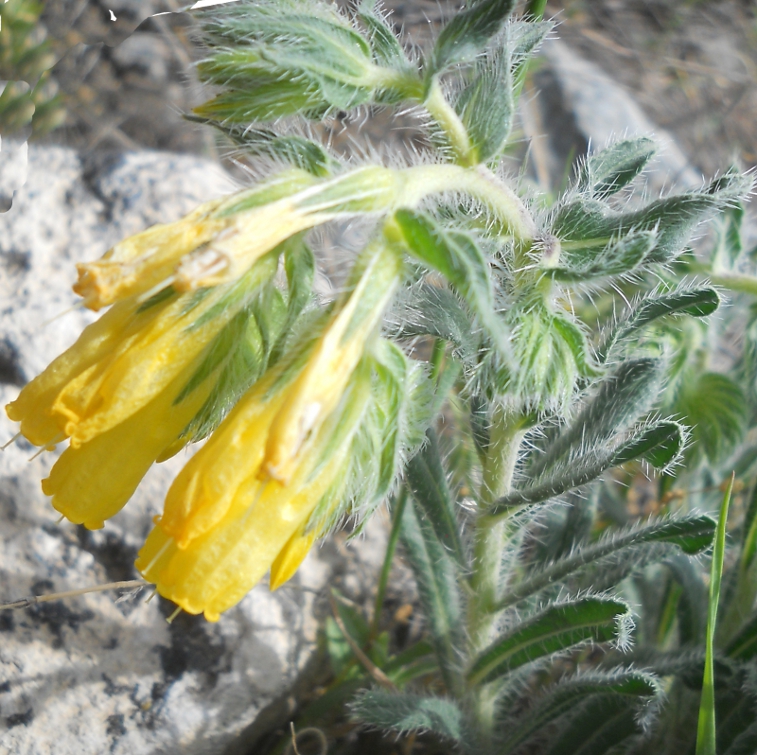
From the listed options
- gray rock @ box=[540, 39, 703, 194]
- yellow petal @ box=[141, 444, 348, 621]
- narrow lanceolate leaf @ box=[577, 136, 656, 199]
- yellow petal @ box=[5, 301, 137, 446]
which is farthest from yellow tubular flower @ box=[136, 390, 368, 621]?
gray rock @ box=[540, 39, 703, 194]

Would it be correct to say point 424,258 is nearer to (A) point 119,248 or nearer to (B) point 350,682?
(A) point 119,248

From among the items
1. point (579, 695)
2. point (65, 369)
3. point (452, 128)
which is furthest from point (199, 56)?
point (579, 695)

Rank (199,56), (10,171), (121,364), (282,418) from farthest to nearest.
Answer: (10,171) < (199,56) < (121,364) < (282,418)

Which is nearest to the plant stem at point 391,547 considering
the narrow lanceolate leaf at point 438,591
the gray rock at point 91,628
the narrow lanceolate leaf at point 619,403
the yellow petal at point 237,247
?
the narrow lanceolate leaf at point 438,591

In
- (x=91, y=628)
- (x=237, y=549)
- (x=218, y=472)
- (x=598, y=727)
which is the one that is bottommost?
(x=598, y=727)

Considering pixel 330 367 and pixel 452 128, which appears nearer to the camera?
pixel 330 367

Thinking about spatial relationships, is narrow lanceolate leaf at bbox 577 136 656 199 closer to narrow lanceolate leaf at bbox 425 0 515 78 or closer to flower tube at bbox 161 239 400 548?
narrow lanceolate leaf at bbox 425 0 515 78

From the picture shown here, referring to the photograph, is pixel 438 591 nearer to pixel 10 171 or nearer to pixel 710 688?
pixel 710 688
